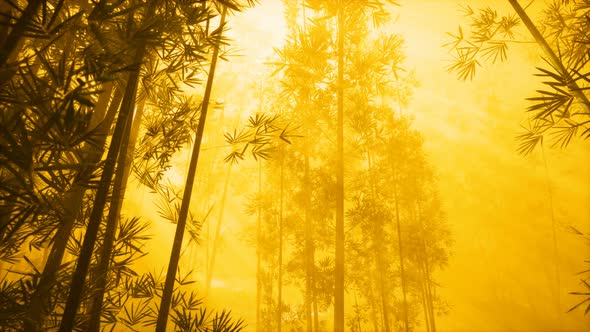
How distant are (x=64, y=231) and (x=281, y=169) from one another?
163 inches

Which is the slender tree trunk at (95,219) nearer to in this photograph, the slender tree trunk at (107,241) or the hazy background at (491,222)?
the slender tree trunk at (107,241)

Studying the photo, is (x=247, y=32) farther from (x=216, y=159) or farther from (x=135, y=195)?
(x=135, y=195)

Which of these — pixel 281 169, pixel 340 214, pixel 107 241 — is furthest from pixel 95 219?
pixel 281 169

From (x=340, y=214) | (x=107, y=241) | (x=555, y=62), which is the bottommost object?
(x=107, y=241)

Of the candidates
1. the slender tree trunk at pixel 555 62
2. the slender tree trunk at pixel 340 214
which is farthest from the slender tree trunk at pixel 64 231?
the slender tree trunk at pixel 340 214

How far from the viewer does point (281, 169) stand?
5715 millimetres

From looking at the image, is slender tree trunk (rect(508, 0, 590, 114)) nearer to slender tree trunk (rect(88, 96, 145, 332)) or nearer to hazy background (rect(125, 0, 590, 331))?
slender tree trunk (rect(88, 96, 145, 332))

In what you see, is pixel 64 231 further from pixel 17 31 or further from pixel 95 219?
pixel 17 31

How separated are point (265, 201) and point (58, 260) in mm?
4742

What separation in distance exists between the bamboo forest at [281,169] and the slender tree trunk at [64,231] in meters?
0.01

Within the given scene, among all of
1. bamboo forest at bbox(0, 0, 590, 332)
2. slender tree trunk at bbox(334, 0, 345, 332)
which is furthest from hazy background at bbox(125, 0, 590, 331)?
slender tree trunk at bbox(334, 0, 345, 332)

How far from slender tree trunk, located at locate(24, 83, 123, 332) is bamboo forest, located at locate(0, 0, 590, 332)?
14 mm

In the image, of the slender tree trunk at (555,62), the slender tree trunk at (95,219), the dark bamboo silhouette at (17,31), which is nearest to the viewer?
the dark bamboo silhouette at (17,31)

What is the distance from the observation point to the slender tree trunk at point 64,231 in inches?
54.0
